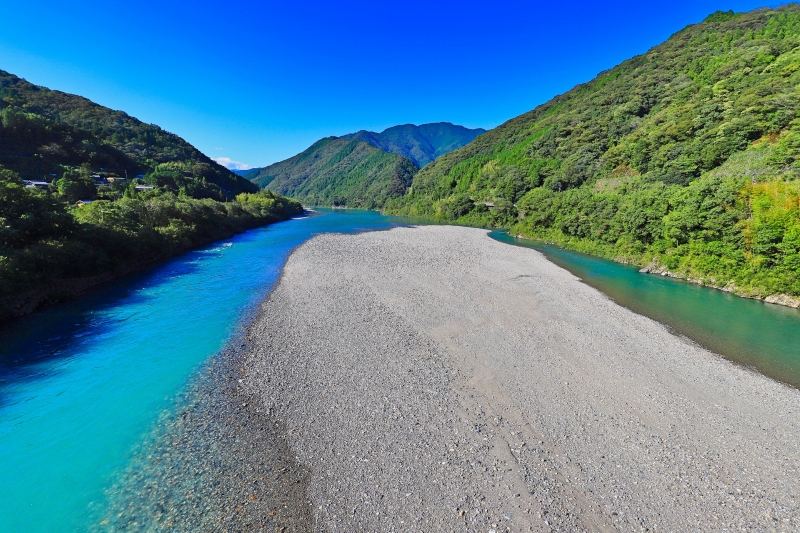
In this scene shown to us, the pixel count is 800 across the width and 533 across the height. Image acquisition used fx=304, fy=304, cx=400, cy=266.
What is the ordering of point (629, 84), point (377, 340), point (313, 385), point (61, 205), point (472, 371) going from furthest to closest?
point (629, 84), point (61, 205), point (377, 340), point (472, 371), point (313, 385)

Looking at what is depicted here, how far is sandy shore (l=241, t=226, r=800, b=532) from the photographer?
6.50 meters

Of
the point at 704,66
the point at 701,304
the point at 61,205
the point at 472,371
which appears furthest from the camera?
the point at 704,66

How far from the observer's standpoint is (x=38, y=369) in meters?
11.8

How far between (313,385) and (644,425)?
10.4 m

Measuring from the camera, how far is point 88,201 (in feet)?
150

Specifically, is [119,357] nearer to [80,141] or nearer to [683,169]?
[683,169]

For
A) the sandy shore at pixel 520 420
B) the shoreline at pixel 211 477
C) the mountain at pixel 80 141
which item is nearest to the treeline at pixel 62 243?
the sandy shore at pixel 520 420

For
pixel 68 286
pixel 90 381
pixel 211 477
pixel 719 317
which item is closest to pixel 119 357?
pixel 90 381

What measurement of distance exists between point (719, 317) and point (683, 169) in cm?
2845

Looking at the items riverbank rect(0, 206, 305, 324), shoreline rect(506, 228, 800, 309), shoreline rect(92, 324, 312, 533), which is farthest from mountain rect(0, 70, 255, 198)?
shoreline rect(506, 228, 800, 309)

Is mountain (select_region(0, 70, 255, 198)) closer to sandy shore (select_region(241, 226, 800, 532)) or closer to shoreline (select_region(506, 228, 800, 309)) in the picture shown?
sandy shore (select_region(241, 226, 800, 532))

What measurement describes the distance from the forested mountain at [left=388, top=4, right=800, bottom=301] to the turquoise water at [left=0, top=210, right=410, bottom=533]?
3223 centimetres

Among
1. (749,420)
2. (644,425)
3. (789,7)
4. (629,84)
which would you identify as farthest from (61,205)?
(789,7)

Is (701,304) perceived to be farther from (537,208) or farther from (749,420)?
(537,208)
